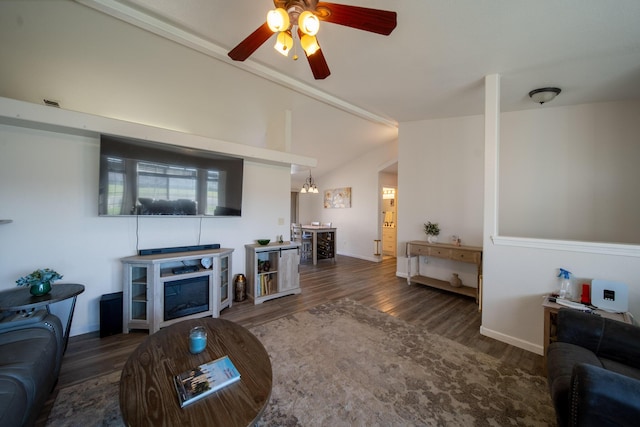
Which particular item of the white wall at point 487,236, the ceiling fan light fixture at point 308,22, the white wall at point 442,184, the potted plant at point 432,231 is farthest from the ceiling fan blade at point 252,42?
the potted plant at point 432,231

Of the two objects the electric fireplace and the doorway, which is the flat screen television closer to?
the electric fireplace

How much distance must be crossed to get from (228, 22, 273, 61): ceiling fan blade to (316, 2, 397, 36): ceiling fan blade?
0.36 m

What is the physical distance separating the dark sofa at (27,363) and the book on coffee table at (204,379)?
2.42 feet

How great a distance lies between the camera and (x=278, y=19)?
1335 millimetres

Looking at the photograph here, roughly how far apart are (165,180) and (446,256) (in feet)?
13.6

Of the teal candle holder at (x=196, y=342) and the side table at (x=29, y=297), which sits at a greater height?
the side table at (x=29, y=297)

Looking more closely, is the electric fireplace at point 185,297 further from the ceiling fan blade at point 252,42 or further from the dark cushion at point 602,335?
the dark cushion at point 602,335

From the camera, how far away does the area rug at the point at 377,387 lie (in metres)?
1.47

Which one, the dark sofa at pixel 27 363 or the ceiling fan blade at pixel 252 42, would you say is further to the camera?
the ceiling fan blade at pixel 252 42

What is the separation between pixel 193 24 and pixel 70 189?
2088 mm

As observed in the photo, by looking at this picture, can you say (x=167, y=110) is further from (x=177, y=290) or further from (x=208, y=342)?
(x=208, y=342)

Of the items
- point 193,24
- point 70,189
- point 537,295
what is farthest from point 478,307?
point 70,189

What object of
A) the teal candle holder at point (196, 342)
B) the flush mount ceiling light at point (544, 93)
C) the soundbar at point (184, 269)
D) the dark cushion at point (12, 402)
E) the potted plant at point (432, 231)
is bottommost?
the dark cushion at point (12, 402)

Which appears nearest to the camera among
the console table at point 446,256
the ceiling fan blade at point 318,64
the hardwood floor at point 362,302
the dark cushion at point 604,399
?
the dark cushion at point 604,399
